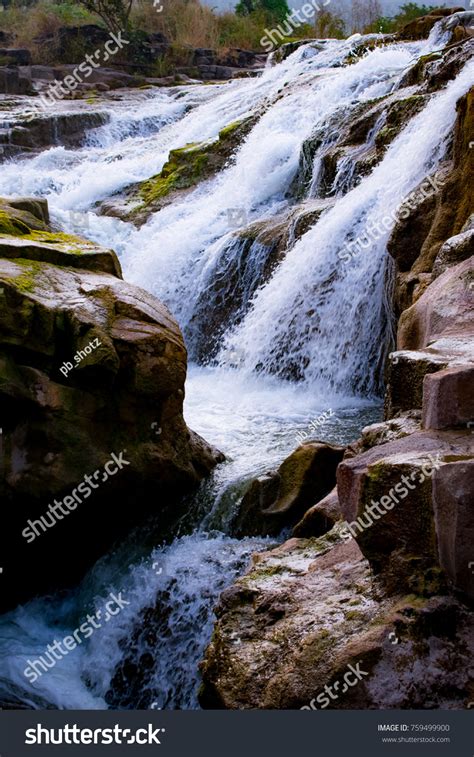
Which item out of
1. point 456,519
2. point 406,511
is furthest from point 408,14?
point 456,519

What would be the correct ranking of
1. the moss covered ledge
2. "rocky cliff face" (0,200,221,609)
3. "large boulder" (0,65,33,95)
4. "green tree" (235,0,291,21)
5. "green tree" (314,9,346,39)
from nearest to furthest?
A: "rocky cliff face" (0,200,221,609) < the moss covered ledge < "large boulder" (0,65,33,95) < "green tree" (314,9,346,39) < "green tree" (235,0,291,21)

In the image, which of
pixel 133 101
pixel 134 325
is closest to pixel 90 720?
pixel 134 325

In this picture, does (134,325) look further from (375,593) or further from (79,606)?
(375,593)

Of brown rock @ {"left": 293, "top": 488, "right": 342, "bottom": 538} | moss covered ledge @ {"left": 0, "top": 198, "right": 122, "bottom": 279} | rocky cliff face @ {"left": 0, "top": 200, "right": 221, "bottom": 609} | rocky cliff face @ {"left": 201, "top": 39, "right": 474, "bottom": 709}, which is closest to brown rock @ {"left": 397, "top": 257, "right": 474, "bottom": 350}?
rocky cliff face @ {"left": 201, "top": 39, "right": 474, "bottom": 709}

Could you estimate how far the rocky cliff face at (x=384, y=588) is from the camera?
9.21 feet

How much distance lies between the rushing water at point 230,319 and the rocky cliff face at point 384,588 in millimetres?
1151

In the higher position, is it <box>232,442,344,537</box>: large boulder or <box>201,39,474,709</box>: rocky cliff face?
<box>201,39,474,709</box>: rocky cliff face

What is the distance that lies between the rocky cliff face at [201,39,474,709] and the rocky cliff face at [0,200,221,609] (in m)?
1.70

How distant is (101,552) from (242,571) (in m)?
1.24

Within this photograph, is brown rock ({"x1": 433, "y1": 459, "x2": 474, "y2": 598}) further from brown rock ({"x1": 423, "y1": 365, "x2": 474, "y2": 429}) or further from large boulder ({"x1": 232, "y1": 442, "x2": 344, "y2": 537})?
large boulder ({"x1": 232, "y1": 442, "x2": 344, "y2": 537})

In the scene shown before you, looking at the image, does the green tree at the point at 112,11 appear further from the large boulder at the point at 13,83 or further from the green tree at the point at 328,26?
the green tree at the point at 328,26

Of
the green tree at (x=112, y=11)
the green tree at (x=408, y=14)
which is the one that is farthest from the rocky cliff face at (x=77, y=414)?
the green tree at (x=112, y=11)

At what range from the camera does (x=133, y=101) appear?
21969 millimetres

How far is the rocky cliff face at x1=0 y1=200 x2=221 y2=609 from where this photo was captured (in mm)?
5086
